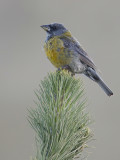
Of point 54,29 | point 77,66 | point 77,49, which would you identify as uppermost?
point 54,29

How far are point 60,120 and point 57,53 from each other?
2829 millimetres

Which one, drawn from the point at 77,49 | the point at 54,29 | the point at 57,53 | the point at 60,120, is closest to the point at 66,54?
the point at 57,53

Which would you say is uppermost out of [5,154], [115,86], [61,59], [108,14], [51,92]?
[108,14]

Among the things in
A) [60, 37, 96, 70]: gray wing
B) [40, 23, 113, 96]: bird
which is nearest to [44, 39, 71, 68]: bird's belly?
[40, 23, 113, 96]: bird

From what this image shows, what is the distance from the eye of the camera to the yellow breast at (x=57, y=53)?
18.0 feet

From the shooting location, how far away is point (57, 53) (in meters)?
5.52

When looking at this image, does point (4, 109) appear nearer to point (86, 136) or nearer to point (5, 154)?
point (5, 154)

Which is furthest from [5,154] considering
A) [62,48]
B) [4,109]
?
[62,48]

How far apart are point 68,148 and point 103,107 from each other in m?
10.7

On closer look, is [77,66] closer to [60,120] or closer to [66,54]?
[66,54]

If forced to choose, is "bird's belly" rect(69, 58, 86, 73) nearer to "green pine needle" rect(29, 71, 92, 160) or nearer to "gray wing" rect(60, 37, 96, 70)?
"gray wing" rect(60, 37, 96, 70)

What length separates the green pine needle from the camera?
8.63 ft

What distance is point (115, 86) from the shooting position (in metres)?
14.2

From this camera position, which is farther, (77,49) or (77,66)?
(77,49)
